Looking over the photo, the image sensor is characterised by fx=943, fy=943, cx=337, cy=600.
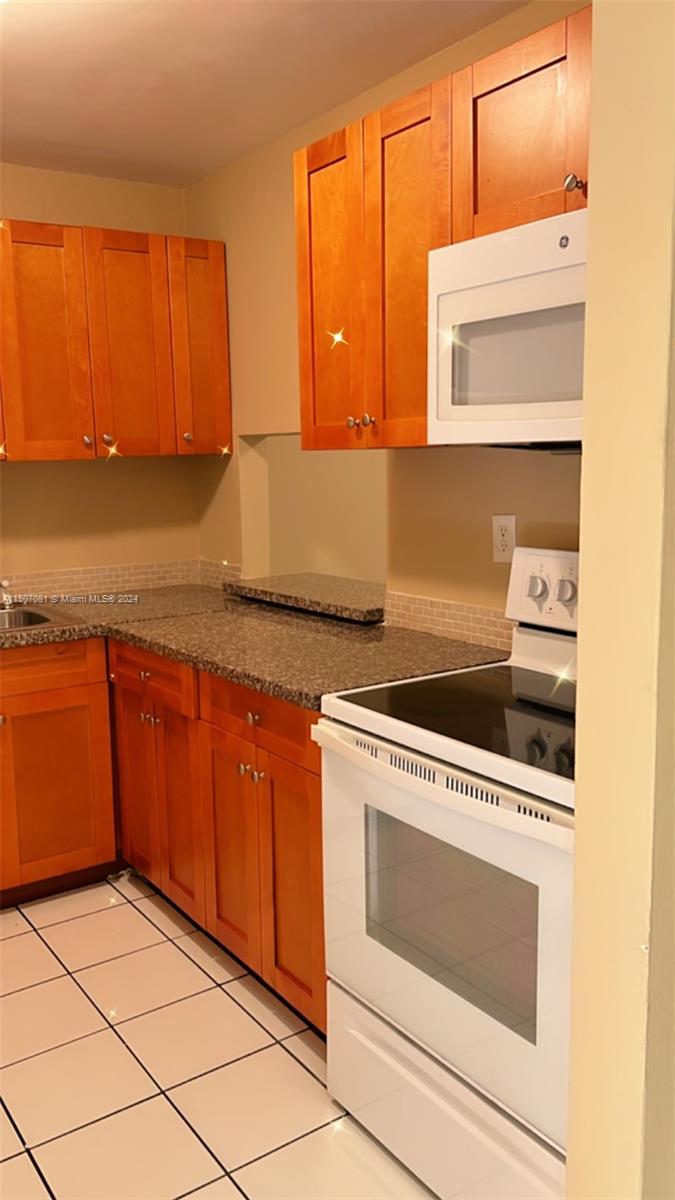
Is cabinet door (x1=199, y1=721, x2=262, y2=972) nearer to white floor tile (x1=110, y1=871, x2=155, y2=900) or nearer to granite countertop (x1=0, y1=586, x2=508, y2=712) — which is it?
granite countertop (x1=0, y1=586, x2=508, y2=712)

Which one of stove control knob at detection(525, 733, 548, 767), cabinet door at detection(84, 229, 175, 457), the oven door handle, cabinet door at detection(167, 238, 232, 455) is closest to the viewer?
the oven door handle

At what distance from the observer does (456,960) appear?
1.66 m

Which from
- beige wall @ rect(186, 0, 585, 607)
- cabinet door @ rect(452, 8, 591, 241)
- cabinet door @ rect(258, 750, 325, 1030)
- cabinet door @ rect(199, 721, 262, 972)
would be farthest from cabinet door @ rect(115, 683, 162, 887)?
cabinet door @ rect(452, 8, 591, 241)

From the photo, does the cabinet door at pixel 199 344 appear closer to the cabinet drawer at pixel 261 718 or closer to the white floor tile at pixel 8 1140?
the cabinet drawer at pixel 261 718

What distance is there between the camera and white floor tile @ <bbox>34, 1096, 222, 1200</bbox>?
71.9 inches

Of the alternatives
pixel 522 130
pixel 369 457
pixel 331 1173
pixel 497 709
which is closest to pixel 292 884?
pixel 331 1173

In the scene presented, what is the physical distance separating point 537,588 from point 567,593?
3.4 inches

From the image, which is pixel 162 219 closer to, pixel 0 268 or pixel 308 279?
pixel 0 268

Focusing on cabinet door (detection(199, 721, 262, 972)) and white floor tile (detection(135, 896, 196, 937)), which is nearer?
cabinet door (detection(199, 721, 262, 972))

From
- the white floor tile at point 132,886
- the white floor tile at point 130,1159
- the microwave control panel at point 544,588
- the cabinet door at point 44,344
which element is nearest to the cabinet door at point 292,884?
the white floor tile at point 130,1159

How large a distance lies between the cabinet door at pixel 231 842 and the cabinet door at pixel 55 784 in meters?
0.65

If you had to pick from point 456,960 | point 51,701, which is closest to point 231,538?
point 51,701

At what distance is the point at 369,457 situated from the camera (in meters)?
4.55

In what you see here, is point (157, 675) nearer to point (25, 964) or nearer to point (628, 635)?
point (25, 964)
